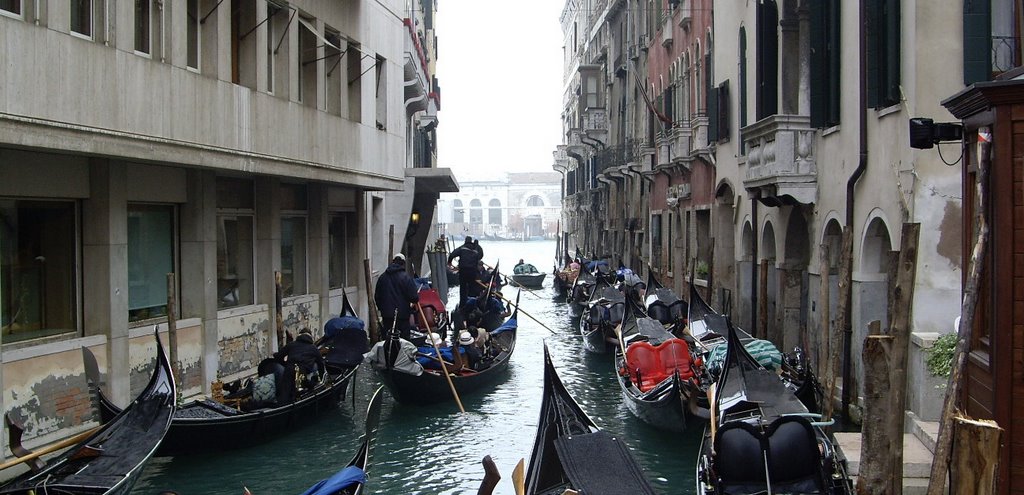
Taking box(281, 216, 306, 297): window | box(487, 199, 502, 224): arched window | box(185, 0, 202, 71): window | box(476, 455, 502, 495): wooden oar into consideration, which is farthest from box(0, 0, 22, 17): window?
box(487, 199, 502, 224): arched window

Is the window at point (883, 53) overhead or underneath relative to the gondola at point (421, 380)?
overhead

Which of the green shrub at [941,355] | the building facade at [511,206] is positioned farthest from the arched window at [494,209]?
the green shrub at [941,355]

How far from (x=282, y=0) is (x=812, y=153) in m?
5.66

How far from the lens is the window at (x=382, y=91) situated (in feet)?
46.6

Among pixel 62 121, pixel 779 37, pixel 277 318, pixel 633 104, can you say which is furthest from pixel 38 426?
pixel 633 104

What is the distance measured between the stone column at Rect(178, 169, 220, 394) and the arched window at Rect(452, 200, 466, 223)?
79761 mm

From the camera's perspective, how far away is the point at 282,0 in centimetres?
1047

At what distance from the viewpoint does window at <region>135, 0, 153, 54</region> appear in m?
7.89

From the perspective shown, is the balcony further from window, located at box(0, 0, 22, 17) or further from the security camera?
window, located at box(0, 0, 22, 17)

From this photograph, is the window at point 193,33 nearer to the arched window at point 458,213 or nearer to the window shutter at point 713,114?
the window shutter at point 713,114

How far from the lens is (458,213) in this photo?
Result: 90.8 meters

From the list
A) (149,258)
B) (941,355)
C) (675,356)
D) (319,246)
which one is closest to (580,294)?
(319,246)

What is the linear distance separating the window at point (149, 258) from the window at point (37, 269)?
2.97 feet

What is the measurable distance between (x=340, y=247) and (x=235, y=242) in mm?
3865
